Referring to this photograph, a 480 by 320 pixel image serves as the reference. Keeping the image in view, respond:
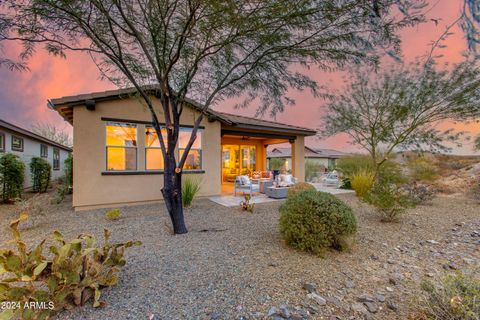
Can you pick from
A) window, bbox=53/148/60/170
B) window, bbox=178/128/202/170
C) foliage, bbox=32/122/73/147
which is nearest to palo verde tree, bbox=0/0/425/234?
window, bbox=178/128/202/170

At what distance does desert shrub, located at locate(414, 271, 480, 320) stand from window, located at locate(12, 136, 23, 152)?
15.0m

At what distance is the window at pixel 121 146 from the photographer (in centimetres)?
713

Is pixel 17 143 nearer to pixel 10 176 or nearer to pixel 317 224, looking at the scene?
→ pixel 10 176

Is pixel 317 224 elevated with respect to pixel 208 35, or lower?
lower

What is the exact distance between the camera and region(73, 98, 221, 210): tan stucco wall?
6582 millimetres

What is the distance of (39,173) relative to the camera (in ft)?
33.4

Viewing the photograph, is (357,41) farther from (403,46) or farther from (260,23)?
(260,23)

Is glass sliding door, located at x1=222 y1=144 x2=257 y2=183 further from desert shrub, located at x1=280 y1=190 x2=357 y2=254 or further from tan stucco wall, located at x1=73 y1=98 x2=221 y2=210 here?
desert shrub, located at x1=280 y1=190 x2=357 y2=254

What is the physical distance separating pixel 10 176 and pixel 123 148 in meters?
4.60

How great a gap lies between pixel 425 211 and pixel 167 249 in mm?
7955

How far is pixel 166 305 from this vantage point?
86.0 inches

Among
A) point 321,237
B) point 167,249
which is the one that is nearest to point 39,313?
point 167,249

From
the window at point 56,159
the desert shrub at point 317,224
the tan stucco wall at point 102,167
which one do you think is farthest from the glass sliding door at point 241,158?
the window at point 56,159

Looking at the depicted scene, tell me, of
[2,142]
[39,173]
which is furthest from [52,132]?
[2,142]
